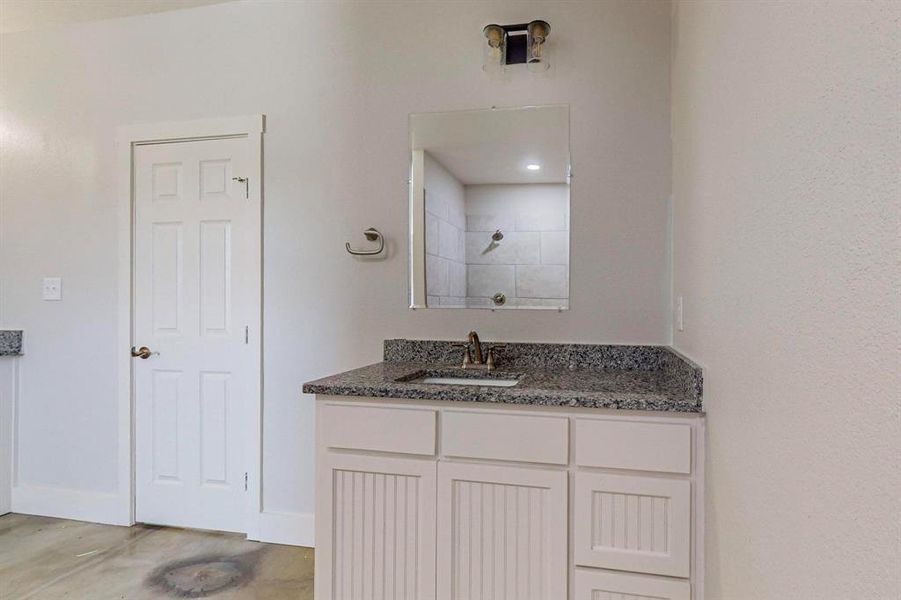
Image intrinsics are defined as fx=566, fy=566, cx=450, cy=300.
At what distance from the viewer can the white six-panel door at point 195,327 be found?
2770mm

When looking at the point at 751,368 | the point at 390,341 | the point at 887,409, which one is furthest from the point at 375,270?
the point at 887,409

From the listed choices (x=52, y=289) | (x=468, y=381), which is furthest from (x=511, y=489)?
(x=52, y=289)

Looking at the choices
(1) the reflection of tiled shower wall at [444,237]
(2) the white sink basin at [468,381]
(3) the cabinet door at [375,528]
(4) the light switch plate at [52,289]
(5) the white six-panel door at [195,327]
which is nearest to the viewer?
(3) the cabinet door at [375,528]

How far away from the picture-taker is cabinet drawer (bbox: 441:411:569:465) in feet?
5.55

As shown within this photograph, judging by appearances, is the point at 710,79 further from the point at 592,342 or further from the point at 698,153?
the point at 592,342

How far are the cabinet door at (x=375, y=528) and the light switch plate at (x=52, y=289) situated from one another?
2.09 metres

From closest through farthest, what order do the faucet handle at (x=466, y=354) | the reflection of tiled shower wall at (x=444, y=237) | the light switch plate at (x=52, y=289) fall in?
the faucet handle at (x=466, y=354)
the reflection of tiled shower wall at (x=444, y=237)
the light switch plate at (x=52, y=289)

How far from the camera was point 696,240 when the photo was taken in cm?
170

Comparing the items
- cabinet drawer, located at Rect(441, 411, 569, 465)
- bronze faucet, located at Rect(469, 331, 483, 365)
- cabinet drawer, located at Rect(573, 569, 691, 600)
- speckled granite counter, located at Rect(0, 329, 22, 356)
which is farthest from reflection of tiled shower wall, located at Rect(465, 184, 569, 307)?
speckled granite counter, located at Rect(0, 329, 22, 356)

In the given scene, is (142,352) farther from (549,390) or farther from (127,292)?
(549,390)

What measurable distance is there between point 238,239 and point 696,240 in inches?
82.0

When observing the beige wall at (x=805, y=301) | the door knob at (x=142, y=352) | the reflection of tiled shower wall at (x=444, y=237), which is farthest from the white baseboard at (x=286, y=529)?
the beige wall at (x=805, y=301)

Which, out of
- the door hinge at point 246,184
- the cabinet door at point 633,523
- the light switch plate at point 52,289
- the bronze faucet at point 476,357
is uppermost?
the door hinge at point 246,184

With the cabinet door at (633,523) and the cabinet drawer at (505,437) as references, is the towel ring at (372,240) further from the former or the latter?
the cabinet door at (633,523)
